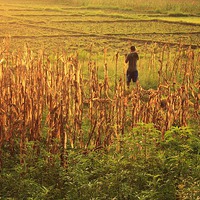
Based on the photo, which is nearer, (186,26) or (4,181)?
(4,181)

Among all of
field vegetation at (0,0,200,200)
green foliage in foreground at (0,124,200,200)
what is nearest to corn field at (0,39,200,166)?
field vegetation at (0,0,200,200)

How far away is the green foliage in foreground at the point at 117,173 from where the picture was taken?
4023mm

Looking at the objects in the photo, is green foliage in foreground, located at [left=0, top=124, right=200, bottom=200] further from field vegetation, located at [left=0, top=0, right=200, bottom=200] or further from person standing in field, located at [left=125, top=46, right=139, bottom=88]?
person standing in field, located at [left=125, top=46, right=139, bottom=88]

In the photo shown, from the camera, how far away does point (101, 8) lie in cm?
3094

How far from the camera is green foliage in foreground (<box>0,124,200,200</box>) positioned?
13.2ft

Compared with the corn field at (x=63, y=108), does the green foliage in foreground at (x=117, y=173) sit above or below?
below

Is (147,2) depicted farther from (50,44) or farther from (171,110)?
(171,110)

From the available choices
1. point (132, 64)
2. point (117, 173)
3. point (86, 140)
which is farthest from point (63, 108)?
point (132, 64)

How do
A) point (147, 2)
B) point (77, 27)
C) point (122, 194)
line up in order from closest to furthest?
point (122, 194)
point (77, 27)
point (147, 2)

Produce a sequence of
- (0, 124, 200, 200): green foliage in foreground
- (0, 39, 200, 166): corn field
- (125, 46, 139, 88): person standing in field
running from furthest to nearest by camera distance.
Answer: (125, 46, 139, 88): person standing in field → (0, 39, 200, 166): corn field → (0, 124, 200, 200): green foliage in foreground

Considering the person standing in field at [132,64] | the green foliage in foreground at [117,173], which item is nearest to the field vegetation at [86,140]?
the green foliage in foreground at [117,173]

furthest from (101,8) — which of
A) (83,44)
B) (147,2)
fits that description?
(83,44)

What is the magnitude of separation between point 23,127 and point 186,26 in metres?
17.0

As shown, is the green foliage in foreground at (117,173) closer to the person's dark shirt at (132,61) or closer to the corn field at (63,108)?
the corn field at (63,108)
